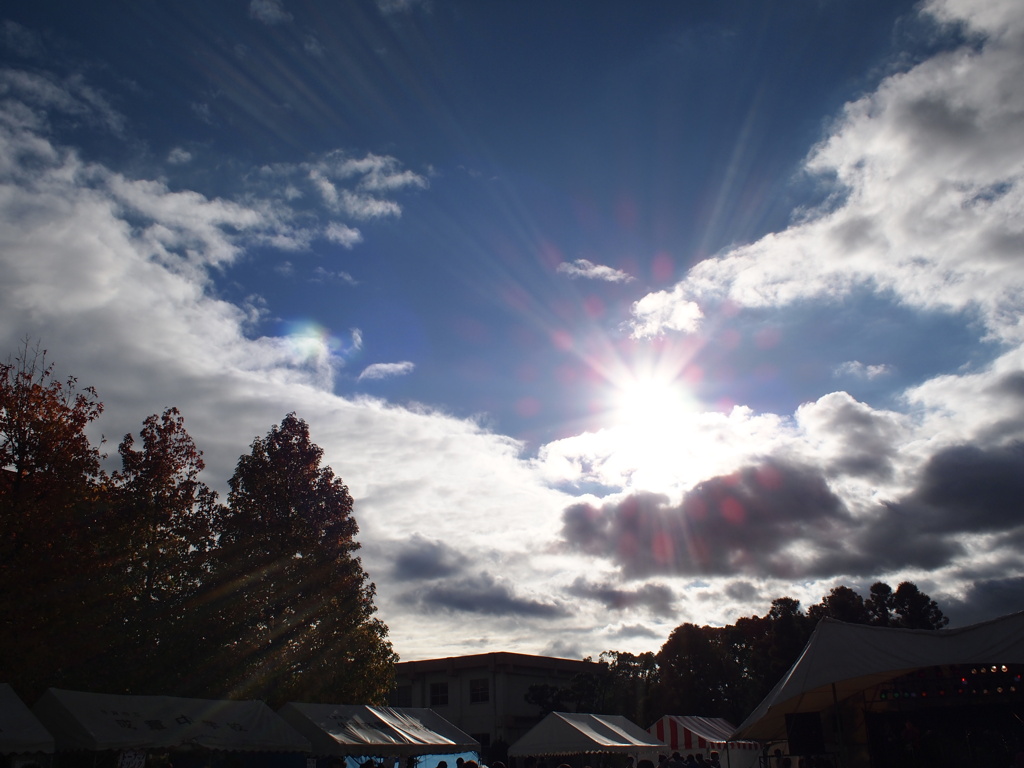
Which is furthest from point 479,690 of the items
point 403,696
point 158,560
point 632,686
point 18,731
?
point 18,731

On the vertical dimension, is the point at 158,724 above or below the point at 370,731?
above

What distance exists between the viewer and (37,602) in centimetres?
1445

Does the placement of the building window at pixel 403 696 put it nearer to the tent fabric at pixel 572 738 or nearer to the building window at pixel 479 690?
the building window at pixel 479 690

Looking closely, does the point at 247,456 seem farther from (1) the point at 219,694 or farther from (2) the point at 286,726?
(2) the point at 286,726

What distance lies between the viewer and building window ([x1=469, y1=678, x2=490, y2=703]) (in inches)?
1565

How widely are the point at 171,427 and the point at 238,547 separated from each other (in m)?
3.83

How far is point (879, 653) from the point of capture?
Answer: 13.2 metres

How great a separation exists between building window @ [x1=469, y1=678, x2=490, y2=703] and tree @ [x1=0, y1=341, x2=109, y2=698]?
27.7 meters

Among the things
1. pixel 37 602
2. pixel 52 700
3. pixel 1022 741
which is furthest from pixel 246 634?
pixel 1022 741

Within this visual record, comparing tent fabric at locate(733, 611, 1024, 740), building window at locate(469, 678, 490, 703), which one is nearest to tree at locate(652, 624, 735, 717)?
building window at locate(469, 678, 490, 703)

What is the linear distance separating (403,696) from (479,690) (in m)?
6.50

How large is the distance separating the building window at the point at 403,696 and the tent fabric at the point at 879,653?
1273 inches

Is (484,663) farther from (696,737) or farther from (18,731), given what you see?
(18,731)

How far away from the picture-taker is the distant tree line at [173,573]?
14688 millimetres
